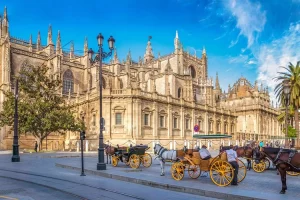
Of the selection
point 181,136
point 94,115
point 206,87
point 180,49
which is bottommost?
point 181,136

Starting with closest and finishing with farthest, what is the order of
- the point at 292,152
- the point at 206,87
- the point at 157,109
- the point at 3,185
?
the point at 292,152, the point at 3,185, the point at 157,109, the point at 206,87

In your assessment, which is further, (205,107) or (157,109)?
(205,107)

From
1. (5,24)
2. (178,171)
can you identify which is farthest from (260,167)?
(5,24)

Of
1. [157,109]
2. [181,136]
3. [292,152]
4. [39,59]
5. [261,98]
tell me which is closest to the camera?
[292,152]

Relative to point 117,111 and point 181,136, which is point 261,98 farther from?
point 117,111

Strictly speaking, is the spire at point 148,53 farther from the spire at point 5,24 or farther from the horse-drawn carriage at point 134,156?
the horse-drawn carriage at point 134,156

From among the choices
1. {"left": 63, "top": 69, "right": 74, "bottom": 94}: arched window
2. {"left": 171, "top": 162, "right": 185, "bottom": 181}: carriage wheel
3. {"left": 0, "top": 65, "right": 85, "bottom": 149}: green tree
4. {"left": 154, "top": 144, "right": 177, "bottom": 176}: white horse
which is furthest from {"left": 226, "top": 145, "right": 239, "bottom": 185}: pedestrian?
{"left": 63, "top": 69, "right": 74, "bottom": 94}: arched window

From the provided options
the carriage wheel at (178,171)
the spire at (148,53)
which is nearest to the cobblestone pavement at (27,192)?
the carriage wheel at (178,171)

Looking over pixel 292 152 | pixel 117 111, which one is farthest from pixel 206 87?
pixel 292 152

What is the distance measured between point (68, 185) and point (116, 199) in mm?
3052

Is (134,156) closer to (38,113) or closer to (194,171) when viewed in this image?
(194,171)

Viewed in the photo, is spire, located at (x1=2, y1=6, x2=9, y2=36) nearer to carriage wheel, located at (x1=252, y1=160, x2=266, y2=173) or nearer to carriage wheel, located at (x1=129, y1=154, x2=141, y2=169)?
carriage wheel, located at (x1=129, y1=154, x2=141, y2=169)

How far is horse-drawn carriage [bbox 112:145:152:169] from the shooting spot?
15.7 meters

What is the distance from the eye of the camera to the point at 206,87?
62.7m
